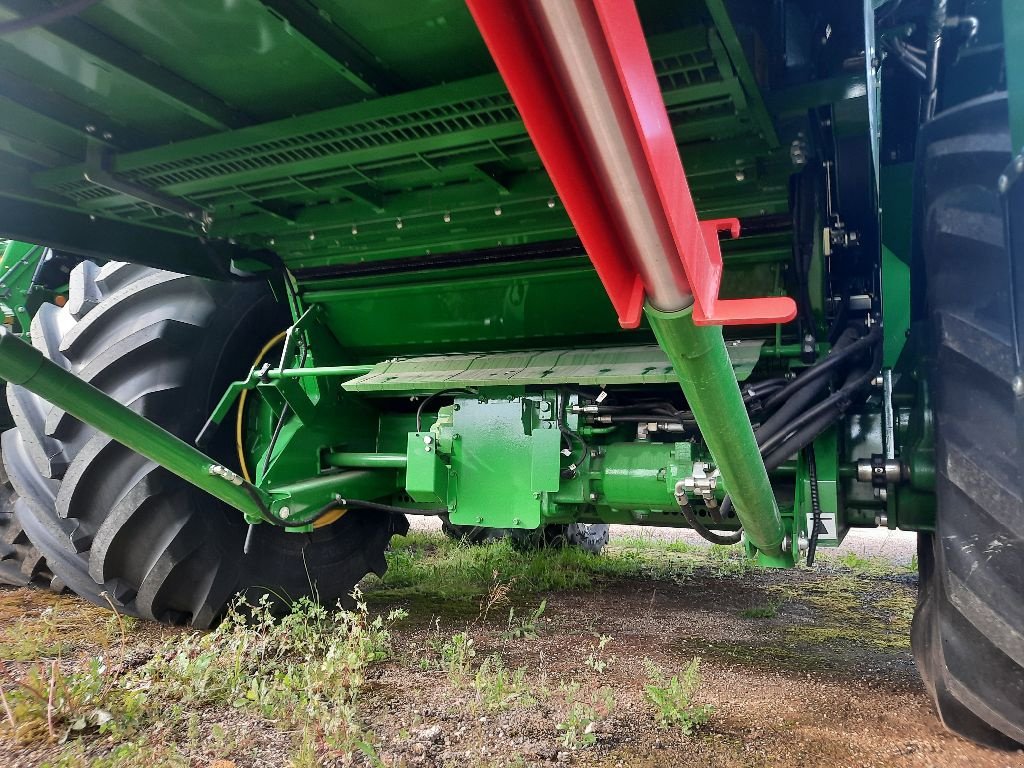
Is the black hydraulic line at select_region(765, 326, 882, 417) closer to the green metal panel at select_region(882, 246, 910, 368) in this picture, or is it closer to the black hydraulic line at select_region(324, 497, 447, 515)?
the green metal panel at select_region(882, 246, 910, 368)

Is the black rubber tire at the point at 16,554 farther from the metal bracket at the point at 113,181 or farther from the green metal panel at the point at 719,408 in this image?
the green metal panel at the point at 719,408

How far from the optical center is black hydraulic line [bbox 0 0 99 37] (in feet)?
3.77

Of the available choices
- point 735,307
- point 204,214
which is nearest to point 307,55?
point 204,214

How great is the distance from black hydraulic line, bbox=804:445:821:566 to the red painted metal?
4.23 ft

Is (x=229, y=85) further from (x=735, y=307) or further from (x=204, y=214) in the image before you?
(x=735, y=307)

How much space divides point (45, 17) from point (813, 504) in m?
2.13

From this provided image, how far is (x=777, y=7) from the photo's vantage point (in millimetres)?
1395

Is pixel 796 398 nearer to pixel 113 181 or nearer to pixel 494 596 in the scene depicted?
pixel 494 596

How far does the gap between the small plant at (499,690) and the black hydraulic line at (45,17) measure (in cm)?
175

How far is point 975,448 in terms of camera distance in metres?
1.53

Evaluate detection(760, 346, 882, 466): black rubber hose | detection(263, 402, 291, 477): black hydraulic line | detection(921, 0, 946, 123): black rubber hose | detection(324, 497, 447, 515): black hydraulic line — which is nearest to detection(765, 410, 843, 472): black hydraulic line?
detection(760, 346, 882, 466): black rubber hose

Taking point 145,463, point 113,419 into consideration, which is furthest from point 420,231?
point 145,463

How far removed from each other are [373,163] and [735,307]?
1.20m

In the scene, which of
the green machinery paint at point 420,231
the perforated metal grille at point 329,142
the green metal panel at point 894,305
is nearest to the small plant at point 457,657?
the green machinery paint at point 420,231
